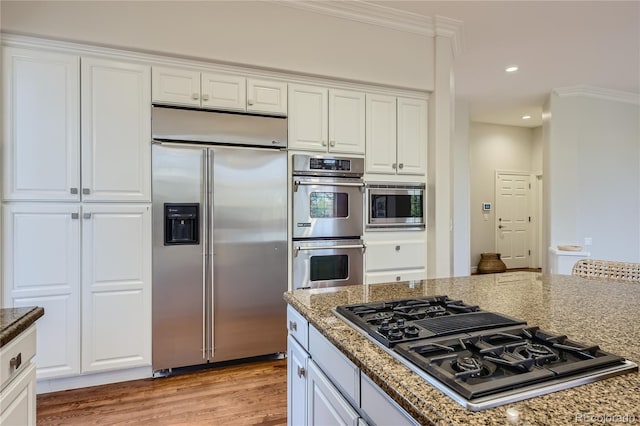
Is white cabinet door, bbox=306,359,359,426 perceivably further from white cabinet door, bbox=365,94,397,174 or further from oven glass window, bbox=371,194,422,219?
white cabinet door, bbox=365,94,397,174

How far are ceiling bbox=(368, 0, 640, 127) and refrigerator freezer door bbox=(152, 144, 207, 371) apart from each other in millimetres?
2087

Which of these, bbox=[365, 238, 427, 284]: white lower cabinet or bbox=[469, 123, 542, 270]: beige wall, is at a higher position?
bbox=[469, 123, 542, 270]: beige wall

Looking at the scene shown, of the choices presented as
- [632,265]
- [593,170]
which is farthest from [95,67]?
[593,170]

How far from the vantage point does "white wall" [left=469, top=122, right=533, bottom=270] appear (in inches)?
272

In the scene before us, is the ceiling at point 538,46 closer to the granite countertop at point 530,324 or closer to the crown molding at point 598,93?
the crown molding at point 598,93

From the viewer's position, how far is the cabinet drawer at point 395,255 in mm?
3137

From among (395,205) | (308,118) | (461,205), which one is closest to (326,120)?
(308,118)

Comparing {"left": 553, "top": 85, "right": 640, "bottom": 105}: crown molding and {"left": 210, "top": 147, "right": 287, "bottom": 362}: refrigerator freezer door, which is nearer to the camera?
{"left": 210, "top": 147, "right": 287, "bottom": 362}: refrigerator freezer door

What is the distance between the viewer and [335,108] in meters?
3.01

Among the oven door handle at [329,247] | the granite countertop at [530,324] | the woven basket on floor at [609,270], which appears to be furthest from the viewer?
the oven door handle at [329,247]

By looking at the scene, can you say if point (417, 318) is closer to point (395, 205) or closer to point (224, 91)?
point (395, 205)

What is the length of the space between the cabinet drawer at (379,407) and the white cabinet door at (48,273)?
2.26 meters

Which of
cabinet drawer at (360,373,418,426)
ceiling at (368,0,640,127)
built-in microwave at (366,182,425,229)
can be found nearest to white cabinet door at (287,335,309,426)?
cabinet drawer at (360,373,418,426)

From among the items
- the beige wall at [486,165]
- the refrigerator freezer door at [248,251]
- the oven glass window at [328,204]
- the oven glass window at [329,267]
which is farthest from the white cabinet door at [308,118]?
the beige wall at [486,165]
